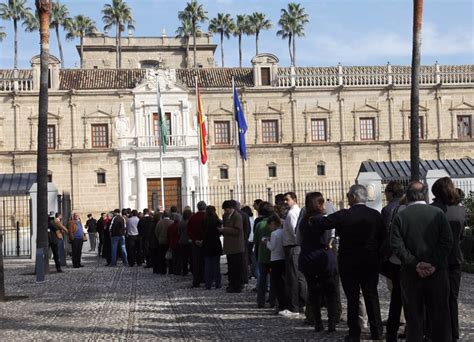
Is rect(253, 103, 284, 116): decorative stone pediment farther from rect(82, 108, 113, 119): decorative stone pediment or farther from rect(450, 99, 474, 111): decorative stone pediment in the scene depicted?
rect(450, 99, 474, 111): decorative stone pediment

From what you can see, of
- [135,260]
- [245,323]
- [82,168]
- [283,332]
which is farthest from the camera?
[82,168]

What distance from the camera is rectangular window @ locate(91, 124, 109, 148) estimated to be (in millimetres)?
42375

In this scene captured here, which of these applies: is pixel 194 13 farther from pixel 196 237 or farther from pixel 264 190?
pixel 196 237

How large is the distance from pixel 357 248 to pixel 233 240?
5.26m

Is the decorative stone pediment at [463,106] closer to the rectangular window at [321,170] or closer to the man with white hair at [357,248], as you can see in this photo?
the rectangular window at [321,170]

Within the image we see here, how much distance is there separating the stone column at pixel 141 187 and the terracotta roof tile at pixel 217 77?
558 centimetres

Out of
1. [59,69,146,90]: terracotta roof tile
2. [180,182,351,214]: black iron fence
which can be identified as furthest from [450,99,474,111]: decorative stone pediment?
[59,69,146,90]: terracotta roof tile

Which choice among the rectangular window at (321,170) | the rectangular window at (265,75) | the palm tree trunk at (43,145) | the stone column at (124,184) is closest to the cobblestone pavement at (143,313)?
the palm tree trunk at (43,145)

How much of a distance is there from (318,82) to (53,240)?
27.4 m

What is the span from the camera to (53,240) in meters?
18.8

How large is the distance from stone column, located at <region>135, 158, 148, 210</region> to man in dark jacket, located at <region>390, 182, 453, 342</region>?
34597 mm

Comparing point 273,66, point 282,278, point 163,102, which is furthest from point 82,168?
point 282,278

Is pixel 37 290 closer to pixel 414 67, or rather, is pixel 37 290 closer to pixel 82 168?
pixel 414 67

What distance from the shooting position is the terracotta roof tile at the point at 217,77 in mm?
43681
